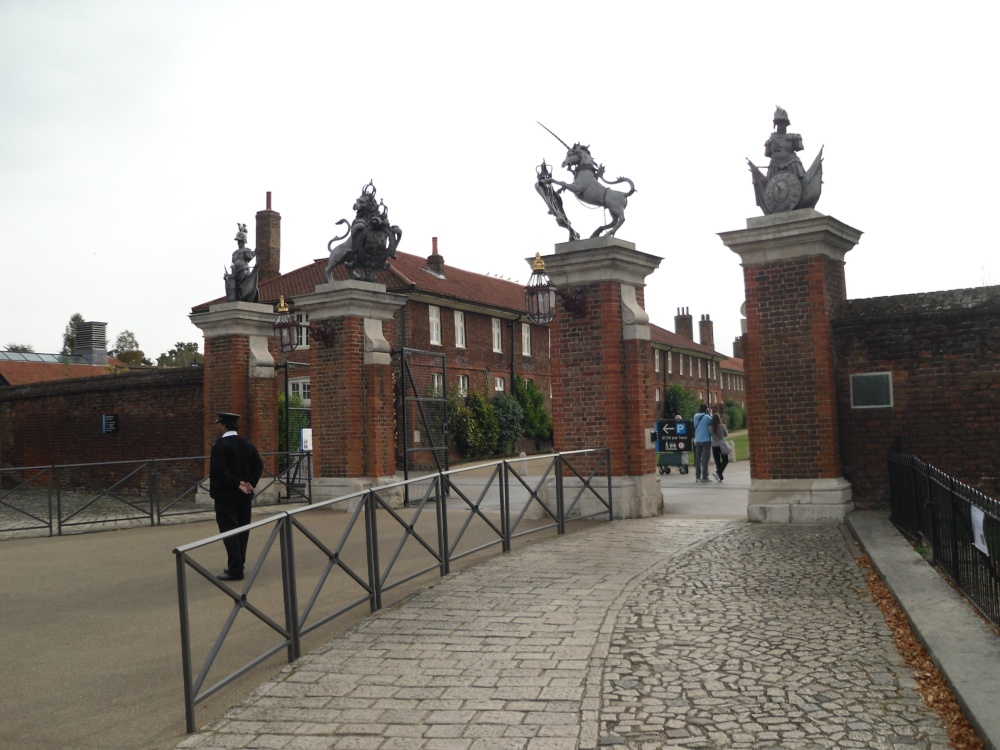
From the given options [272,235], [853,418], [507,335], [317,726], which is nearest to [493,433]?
[507,335]

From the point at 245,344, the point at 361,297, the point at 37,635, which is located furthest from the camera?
the point at 245,344

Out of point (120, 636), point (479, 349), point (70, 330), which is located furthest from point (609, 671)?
point (70, 330)

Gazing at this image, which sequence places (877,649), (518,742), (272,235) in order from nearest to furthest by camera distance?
1. (518,742)
2. (877,649)
3. (272,235)

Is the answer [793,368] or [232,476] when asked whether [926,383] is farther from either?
[232,476]

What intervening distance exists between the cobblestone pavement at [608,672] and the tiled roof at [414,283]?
23702 millimetres

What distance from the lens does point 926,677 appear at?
477 centimetres

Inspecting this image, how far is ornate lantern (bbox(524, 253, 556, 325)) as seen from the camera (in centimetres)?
1146

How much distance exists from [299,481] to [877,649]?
11.8 m

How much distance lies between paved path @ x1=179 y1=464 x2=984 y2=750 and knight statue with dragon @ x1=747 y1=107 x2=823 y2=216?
4.99 m

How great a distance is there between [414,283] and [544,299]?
19.8 m

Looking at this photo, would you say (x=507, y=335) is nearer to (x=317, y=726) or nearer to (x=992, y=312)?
(x=992, y=312)

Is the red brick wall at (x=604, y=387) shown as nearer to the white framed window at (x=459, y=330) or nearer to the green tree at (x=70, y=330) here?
the white framed window at (x=459, y=330)

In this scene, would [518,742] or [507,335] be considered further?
[507,335]

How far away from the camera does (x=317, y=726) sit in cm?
433
